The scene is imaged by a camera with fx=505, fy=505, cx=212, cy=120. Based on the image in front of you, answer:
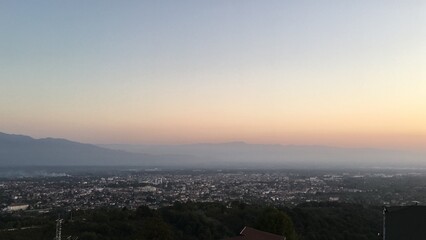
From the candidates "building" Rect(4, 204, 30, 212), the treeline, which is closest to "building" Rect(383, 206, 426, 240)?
the treeline

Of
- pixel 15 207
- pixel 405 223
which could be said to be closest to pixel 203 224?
pixel 405 223

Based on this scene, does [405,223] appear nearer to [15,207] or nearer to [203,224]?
[203,224]

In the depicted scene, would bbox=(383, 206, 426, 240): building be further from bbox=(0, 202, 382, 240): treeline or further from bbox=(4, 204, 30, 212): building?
bbox=(4, 204, 30, 212): building

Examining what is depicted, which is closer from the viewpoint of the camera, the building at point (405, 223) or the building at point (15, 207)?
the building at point (405, 223)

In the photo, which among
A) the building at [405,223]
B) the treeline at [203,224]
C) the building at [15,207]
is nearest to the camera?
the building at [405,223]

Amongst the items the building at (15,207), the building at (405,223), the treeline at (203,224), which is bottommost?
the building at (15,207)

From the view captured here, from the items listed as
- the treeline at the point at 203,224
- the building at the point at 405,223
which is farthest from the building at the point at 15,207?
the building at the point at 405,223

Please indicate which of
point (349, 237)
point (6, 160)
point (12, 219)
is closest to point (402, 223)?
point (349, 237)

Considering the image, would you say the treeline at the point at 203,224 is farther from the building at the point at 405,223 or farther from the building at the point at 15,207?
the building at the point at 15,207

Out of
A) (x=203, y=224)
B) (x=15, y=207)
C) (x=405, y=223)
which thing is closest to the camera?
(x=405, y=223)
